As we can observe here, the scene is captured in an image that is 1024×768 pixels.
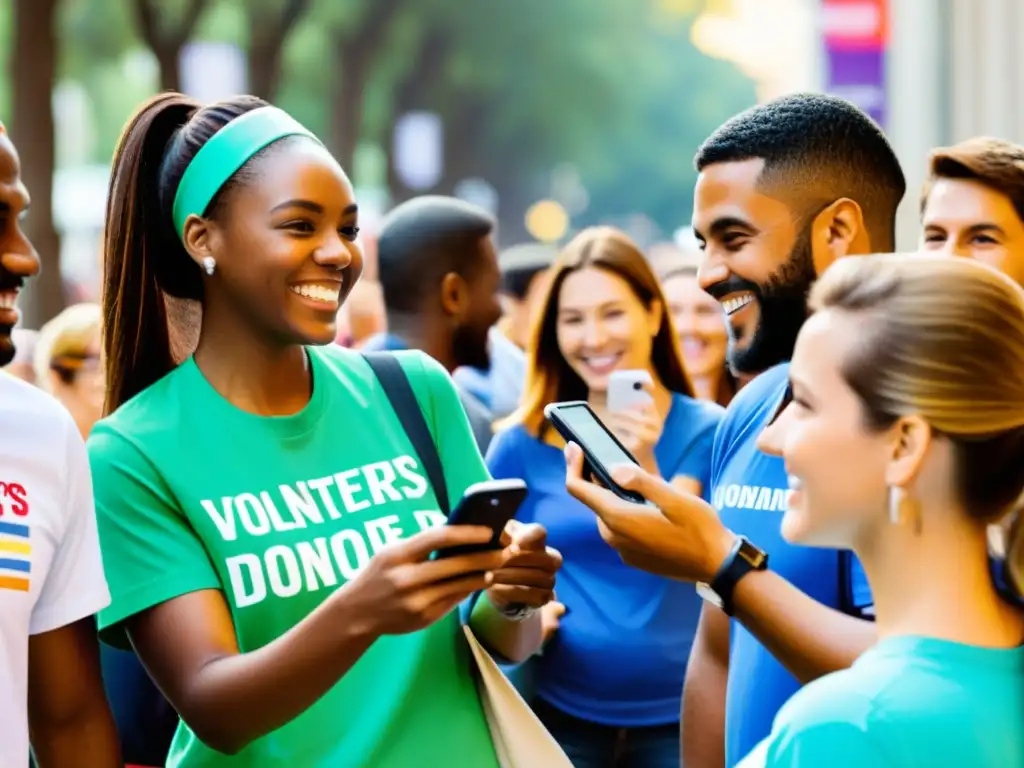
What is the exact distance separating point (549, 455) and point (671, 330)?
0.93 m

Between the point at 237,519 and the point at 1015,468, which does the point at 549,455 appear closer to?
the point at 237,519

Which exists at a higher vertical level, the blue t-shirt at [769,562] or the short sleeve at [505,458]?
the blue t-shirt at [769,562]

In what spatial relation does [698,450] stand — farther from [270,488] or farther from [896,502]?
[896,502]

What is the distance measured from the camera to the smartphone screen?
3.20m

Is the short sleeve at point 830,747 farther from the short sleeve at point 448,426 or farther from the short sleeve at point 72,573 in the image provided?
the short sleeve at point 72,573

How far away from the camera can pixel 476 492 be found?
9.17ft

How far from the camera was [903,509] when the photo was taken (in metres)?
2.37

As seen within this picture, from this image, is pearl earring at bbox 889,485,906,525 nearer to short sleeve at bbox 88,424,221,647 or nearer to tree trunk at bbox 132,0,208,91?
short sleeve at bbox 88,424,221,647

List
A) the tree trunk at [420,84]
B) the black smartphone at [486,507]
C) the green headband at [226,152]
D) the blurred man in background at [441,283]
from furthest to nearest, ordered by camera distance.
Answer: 1. the tree trunk at [420,84]
2. the blurred man in background at [441,283]
3. the green headband at [226,152]
4. the black smartphone at [486,507]

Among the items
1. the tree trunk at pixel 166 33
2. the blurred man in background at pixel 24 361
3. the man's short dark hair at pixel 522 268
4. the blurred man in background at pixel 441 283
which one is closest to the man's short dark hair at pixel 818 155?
the blurred man in background at pixel 441 283

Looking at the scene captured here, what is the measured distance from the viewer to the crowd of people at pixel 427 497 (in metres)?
2.37

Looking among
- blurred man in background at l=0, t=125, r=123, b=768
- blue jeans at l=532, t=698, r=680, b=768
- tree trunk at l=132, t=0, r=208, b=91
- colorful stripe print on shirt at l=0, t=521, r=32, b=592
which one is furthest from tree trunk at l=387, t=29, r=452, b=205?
colorful stripe print on shirt at l=0, t=521, r=32, b=592

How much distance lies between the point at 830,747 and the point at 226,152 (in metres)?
1.80

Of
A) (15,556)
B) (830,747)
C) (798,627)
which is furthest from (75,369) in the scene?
(830,747)
